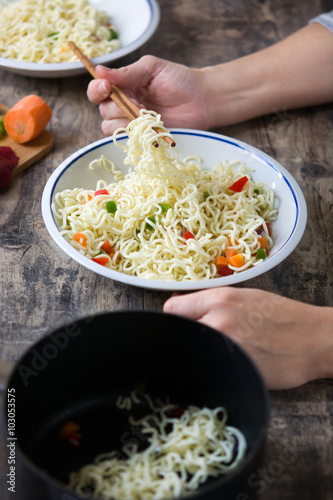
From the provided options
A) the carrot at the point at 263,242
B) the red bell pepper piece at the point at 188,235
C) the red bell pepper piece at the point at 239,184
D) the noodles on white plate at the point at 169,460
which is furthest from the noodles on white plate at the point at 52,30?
the noodles on white plate at the point at 169,460

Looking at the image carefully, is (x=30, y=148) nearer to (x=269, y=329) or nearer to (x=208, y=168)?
(x=208, y=168)

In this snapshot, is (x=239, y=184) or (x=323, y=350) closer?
(x=323, y=350)

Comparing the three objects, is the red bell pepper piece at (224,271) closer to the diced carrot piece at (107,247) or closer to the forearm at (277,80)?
the diced carrot piece at (107,247)

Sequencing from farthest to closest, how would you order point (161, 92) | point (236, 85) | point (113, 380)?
point (236, 85)
point (161, 92)
point (113, 380)

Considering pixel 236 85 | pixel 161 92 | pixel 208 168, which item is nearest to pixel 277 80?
pixel 236 85

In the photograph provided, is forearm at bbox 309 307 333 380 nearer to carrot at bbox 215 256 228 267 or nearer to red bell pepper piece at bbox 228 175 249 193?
carrot at bbox 215 256 228 267

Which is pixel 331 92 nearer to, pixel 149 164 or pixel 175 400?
pixel 149 164

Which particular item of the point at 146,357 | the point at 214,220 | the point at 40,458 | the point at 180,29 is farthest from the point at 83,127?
the point at 40,458

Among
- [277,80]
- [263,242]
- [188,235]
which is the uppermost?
[188,235]
